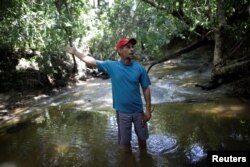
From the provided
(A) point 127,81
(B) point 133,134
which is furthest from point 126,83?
(B) point 133,134

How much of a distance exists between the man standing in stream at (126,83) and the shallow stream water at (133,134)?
733mm

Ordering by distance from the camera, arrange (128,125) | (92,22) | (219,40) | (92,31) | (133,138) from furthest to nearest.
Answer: (92,31), (92,22), (219,40), (133,138), (128,125)

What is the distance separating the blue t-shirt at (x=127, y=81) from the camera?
14.8 ft

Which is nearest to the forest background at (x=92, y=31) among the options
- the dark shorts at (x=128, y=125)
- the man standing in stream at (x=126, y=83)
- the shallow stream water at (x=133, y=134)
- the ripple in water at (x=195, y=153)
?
the shallow stream water at (x=133, y=134)

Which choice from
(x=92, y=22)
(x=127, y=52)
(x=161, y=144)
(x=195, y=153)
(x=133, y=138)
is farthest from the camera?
(x=92, y=22)

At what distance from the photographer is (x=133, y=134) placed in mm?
6617

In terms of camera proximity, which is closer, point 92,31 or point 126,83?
point 126,83

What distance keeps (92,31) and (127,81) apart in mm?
11078

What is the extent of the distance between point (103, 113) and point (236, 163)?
4952 millimetres

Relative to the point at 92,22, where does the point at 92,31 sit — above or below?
below

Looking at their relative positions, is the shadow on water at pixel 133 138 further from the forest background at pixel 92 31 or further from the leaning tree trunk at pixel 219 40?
the forest background at pixel 92 31

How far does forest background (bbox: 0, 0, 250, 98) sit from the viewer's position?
323 inches

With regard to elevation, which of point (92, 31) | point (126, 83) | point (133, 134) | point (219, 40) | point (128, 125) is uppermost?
point (92, 31)

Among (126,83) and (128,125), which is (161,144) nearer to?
(128,125)
